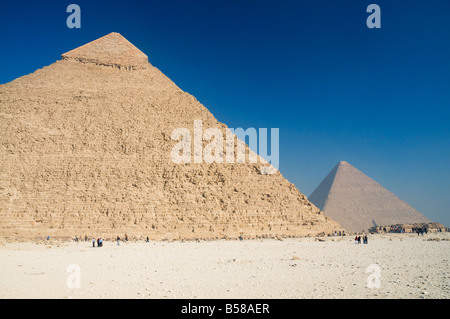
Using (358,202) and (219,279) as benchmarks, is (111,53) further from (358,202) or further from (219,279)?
(358,202)

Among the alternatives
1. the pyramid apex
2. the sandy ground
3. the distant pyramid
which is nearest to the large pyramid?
the pyramid apex

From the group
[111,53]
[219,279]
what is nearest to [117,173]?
[111,53]

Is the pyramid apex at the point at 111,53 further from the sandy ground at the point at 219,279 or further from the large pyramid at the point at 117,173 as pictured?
the sandy ground at the point at 219,279

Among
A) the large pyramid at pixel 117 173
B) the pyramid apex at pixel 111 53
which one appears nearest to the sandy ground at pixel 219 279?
the large pyramid at pixel 117 173

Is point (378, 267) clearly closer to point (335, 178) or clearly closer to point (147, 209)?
point (147, 209)

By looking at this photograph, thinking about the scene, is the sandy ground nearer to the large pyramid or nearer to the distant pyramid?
the large pyramid

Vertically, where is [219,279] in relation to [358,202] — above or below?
below

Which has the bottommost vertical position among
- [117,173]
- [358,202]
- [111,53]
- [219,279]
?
[219,279]
